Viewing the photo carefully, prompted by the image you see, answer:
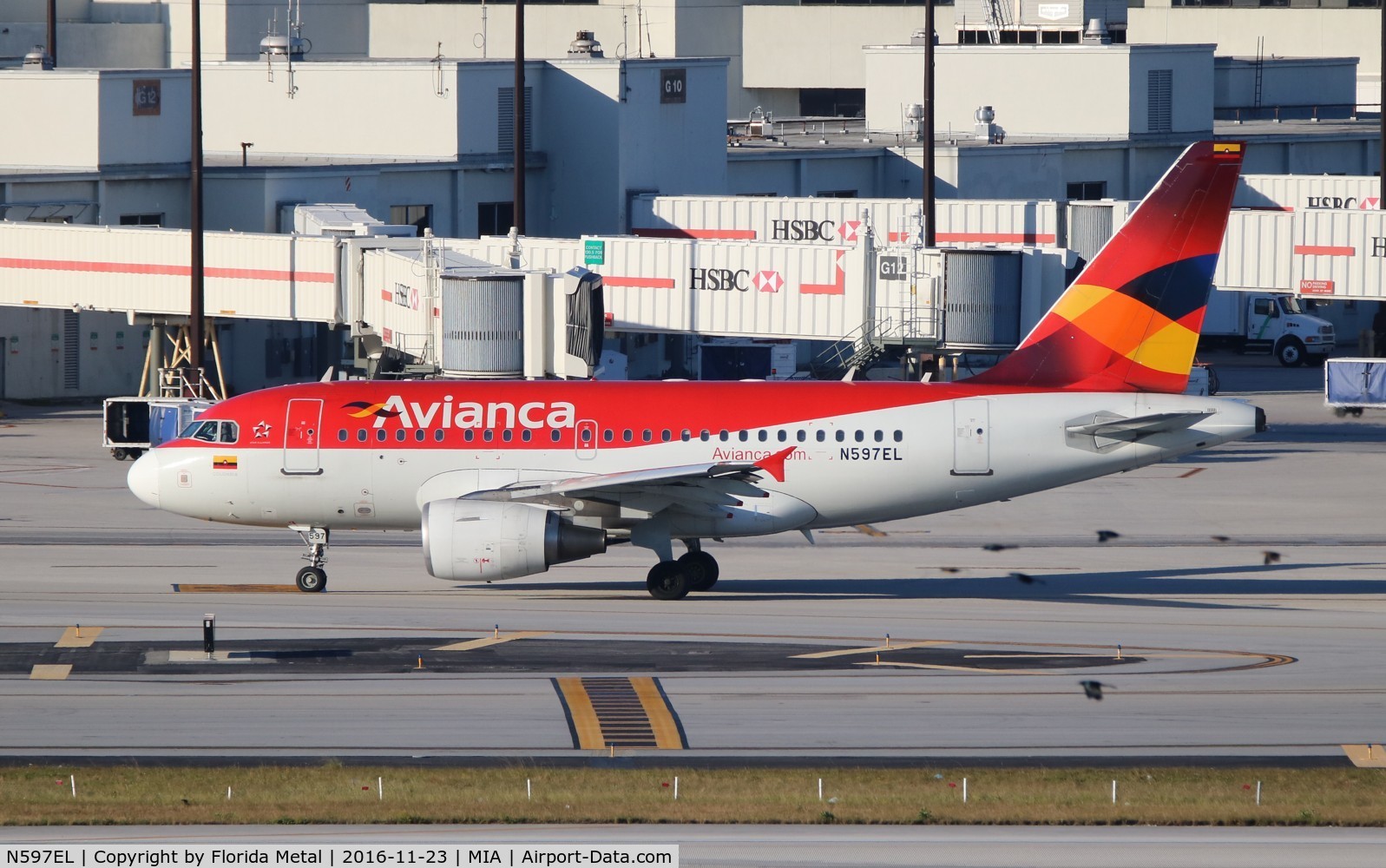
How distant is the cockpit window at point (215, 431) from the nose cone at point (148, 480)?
2.90ft

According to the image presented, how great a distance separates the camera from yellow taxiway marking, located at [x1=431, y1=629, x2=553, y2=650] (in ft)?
106

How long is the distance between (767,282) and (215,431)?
29.2 metres

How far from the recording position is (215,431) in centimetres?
3734

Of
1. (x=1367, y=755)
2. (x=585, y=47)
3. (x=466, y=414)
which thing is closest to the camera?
(x=1367, y=755)

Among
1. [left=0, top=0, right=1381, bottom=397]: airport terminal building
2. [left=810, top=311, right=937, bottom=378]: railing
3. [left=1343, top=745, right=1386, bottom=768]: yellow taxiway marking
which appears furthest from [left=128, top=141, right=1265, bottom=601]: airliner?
[left=0, top=0, right=1381, bottom=397]: airport terminal building

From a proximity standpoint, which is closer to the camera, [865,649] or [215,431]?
[865,649]

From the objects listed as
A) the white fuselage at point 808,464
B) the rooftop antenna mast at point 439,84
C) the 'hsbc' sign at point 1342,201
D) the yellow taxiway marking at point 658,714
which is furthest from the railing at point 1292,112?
the yellow taxiway marking at point 658,714

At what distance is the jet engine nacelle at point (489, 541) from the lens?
113 ft

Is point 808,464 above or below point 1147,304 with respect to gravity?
below

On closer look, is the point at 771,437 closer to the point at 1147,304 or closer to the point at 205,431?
the point at 1147,304


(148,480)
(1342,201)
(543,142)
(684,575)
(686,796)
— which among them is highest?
(543,142)

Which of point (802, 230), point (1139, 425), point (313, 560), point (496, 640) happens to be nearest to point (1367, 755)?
point (1139, 425)

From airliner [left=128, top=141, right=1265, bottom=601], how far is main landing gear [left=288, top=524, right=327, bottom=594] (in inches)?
2.7

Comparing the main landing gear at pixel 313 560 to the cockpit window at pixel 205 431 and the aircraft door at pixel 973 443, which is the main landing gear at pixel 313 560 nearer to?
the cockpit window at pixel 205 431
